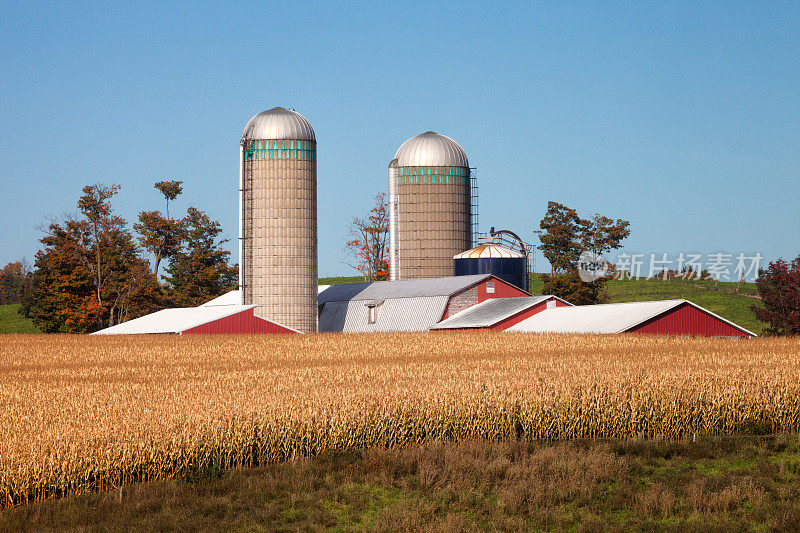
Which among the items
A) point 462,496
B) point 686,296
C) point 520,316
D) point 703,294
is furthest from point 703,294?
point 462,496

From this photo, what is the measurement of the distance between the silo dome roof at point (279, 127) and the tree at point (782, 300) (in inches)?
1240

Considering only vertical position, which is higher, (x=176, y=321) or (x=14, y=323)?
(x=176, y=321)

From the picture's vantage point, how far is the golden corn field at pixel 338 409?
16.4 meters

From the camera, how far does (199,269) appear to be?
3588 inches

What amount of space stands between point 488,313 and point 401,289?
11.3 metres

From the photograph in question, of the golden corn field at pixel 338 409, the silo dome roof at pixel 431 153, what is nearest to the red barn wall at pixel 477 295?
the silo dome roof at pixel 431 153

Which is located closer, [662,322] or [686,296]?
[662,322]

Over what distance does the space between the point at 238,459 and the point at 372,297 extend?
5184 centimetres

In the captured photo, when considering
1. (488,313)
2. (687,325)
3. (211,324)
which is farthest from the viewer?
(211,324)

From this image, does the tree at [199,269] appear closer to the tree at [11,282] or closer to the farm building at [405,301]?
the farm building at [405,301]

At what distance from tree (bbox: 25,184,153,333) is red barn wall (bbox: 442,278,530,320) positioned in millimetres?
31099

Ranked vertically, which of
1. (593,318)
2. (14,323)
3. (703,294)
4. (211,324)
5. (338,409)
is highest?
(703,294)

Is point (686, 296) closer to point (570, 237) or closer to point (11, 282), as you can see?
point (570, 237)

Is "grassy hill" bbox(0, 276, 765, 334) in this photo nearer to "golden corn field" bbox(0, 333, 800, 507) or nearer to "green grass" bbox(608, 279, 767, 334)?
"green grass" bbox(608, 279, 767, 334)
